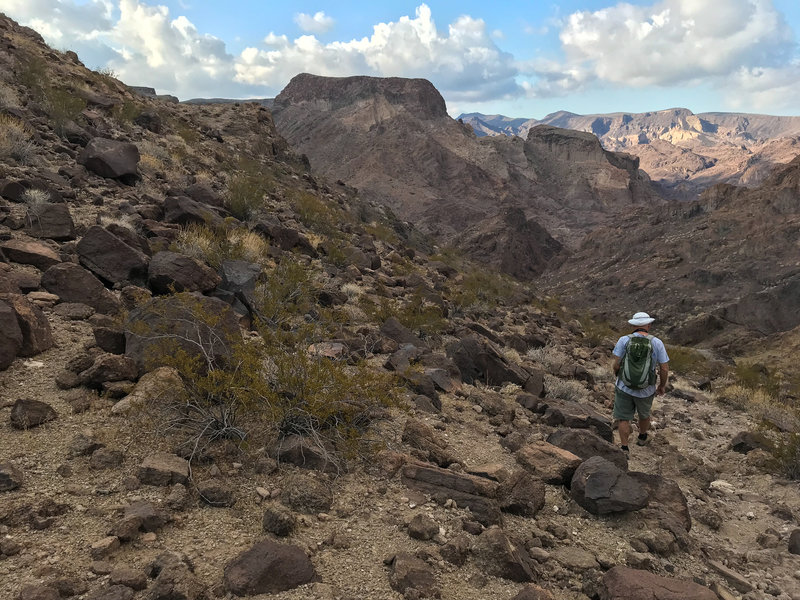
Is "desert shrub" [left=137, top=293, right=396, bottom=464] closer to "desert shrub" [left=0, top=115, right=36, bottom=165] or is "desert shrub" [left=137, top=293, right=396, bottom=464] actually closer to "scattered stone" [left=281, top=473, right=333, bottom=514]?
"scattered stone" [left=281, top=473, right=333, bottom=514]

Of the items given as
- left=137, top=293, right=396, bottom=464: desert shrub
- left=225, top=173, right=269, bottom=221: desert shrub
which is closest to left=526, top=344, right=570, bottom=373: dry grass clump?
left=137, top=293, right=396, bottom=464: desert shrub

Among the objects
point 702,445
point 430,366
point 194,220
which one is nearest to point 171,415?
point 430,366

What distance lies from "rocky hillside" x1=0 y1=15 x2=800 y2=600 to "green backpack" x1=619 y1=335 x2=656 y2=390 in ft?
2.55

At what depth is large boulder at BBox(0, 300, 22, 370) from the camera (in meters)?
3.82

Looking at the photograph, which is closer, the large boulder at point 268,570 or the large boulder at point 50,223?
the large boulder at point 268,570

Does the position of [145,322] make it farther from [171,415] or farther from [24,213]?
[24,213]

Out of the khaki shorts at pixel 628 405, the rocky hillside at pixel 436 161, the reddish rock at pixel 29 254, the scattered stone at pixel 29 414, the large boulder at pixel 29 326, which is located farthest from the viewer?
the rocky hillside at pixel 436 161

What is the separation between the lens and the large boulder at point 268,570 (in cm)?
254

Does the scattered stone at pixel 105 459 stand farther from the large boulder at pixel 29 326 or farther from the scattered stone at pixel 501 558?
the scattered stone at pixel 501 558

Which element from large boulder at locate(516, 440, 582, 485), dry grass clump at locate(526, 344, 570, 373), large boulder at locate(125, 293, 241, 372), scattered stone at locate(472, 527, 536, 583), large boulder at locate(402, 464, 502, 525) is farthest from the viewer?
dry grass clump at locate(526, 344, 570, 373)

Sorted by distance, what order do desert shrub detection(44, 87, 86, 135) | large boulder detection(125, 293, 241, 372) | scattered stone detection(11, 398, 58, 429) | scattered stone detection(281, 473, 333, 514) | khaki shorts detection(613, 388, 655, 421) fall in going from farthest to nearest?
desert shrub detection(44, 87, 86, 135) → khaki shorts detection(613, 388, 655, 421) → large boulder detection(125, 293, 241, 372) → scattered stone detection(11, 398, 58, 429) → scattered stone detection(281, 473, 333, 514)

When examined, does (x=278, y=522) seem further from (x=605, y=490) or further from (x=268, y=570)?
(x=605, y=490)

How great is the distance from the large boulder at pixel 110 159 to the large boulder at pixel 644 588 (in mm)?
10480

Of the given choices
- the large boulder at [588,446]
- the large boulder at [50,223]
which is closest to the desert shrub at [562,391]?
the large boulder at [588,446]
